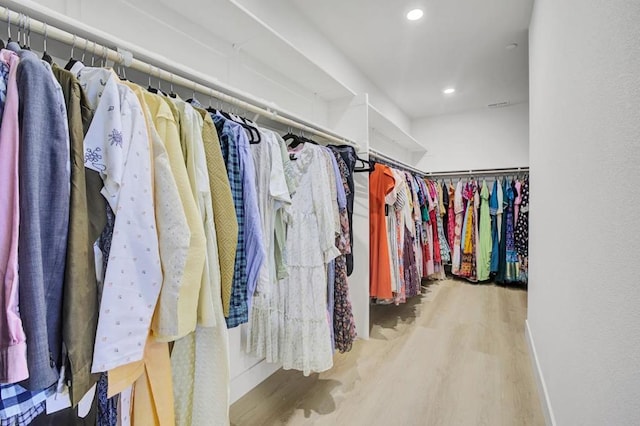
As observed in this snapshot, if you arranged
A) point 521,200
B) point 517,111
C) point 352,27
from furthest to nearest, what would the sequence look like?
point 517,111
point 521,200
point 352,27

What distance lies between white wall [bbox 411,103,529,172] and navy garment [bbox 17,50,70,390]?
4.86 metres

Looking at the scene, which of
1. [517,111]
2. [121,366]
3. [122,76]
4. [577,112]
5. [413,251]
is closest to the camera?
[121,366]

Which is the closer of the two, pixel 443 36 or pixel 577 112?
pixel 577 112

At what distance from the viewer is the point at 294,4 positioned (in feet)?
6.79

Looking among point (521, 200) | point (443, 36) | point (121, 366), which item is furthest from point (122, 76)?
point (521, 200)

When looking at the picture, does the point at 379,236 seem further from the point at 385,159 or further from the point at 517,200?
the point at 517,200

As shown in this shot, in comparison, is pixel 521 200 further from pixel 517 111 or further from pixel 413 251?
pixel 413 251

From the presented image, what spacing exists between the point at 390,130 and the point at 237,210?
2.88 meters

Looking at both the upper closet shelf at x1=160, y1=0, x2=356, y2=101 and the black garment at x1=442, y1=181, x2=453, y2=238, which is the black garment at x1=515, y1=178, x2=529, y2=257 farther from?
the upper closet shelf at x1=160, y1=0, x2=356, y2=101

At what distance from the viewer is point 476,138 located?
14.5 ft

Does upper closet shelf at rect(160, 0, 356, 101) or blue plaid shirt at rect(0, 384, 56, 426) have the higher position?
upper closet shelf at rect(160, 0, 356, 101)

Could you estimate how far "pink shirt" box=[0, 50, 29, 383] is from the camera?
51 cm

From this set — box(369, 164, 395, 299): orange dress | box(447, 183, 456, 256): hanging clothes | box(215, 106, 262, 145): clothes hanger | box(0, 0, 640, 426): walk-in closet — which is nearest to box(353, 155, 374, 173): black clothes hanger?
box(0, 0, 640, 426): walk-in closet

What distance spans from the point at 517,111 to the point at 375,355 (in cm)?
402
